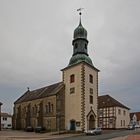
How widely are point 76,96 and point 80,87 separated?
1.93 meters

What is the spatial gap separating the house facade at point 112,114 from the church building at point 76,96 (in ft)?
57.2

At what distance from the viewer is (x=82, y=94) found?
181 feet

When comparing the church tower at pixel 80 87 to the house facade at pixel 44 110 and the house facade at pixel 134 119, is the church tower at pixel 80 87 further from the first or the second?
the house facade at pixel 134 119

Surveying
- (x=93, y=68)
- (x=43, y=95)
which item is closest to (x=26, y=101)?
(x=43, y=95)

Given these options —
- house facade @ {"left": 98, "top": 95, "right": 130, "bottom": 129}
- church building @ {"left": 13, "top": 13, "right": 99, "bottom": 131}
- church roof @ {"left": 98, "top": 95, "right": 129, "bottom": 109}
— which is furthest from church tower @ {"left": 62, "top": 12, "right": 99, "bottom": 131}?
church roof @ {"left": 98, "top": 95, "right": 129, "bottom": 109}

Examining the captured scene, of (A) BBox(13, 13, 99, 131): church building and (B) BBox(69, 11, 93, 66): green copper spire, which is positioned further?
(B) BBox(69, 11, 93, 66): green copper spire

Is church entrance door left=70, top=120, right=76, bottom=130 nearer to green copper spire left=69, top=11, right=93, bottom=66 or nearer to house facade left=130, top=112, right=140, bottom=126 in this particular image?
green copper spire left=69, top=11, right=93, bottom=66

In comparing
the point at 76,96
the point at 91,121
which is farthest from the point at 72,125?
the point at 76,96

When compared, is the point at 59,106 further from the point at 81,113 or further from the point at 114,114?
the point at 114,114

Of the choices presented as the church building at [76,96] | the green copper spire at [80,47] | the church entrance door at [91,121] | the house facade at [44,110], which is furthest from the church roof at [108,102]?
the green copper spire at [80,47]

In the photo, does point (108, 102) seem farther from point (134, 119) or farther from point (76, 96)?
point (76, 96)

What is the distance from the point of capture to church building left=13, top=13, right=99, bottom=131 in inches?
2186

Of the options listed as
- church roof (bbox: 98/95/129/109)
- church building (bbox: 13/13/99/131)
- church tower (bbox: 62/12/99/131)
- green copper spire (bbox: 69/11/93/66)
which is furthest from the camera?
church roof (bbox: 98/95/129/109)

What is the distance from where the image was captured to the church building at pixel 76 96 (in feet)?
182
